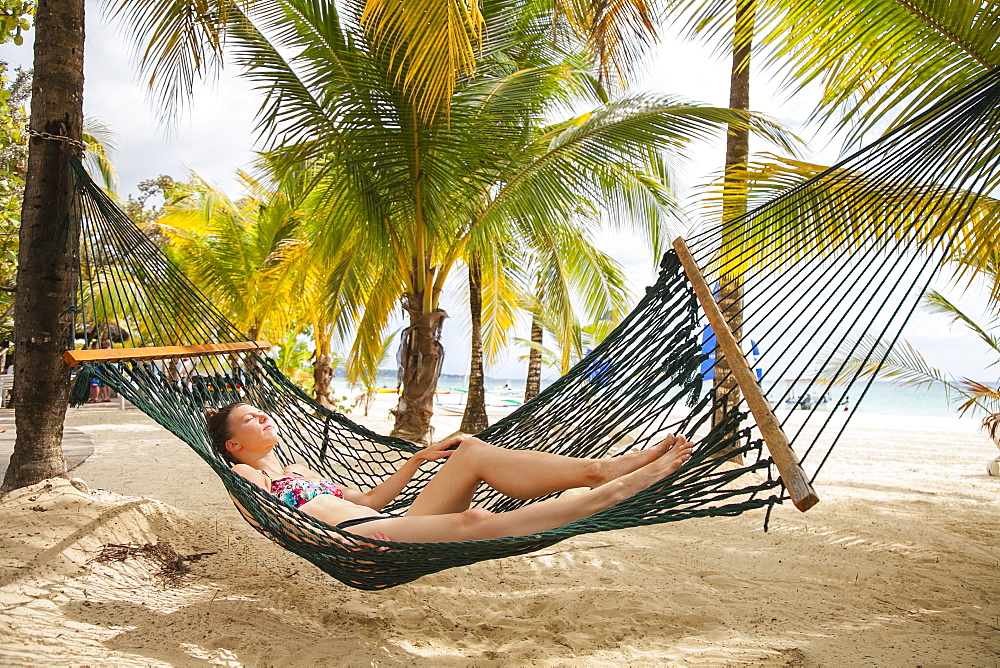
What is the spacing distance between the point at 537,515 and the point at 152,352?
137 cm

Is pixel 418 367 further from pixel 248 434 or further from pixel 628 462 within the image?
pixel 628 462

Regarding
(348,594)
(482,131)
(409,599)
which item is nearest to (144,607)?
(348,594)

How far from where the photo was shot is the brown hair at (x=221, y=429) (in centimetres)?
212

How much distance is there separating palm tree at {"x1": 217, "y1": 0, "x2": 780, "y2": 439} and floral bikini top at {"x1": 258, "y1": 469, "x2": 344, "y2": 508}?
2.30m

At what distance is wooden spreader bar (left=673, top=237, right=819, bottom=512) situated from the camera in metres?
1.31

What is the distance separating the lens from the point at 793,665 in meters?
1.65

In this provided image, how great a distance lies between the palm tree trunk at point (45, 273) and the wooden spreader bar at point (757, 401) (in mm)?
1987

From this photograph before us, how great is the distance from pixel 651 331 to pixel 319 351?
6823 mm

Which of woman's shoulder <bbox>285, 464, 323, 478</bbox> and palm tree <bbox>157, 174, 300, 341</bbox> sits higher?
palm tree <bbox>157, 174, 300, 341</bbox>

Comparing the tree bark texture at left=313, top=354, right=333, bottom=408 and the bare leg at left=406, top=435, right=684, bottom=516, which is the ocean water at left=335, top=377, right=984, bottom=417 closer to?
the tree bark texture at left=313, top=354, right=333, bottom=408

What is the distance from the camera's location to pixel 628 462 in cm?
164

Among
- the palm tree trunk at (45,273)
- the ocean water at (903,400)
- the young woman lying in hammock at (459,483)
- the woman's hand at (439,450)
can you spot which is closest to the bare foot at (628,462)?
the young woman lying in hammock at (459,483)

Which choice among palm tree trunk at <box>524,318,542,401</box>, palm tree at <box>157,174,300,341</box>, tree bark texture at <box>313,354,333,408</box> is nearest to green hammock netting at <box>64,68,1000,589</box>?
palm tree at <box>157,174,300,341</box>

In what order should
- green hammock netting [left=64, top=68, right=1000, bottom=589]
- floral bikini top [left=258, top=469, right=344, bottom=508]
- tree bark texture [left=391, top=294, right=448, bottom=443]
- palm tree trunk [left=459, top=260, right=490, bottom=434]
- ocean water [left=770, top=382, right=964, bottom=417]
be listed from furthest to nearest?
1. ocean water [left=770, top=382, right=964, bottom=417]
2. palm tree trunk [left=459, top=260, right=490, bottom=434]
3. tree bark texture [left=391, top=294, right=448, bottom=443]
4. floral bikini top [left=258, top=469, right=344, bottom=508]
5. green hammock netting [left=64, top=68, right=1000, bottom=589]
